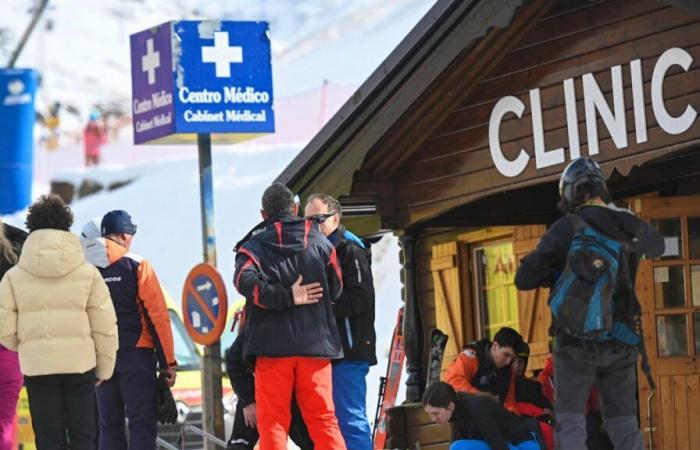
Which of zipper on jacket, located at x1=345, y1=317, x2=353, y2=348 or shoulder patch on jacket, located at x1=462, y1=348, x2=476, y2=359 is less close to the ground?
zipper on jacket, located at x1=345, y1=317, x2=353, y2=348

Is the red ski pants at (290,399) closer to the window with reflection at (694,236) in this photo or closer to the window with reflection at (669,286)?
the window with reflection at (669,286)

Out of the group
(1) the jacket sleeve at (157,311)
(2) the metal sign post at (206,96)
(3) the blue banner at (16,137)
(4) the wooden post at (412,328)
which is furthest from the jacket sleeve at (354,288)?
(3) the blue banner at (16,137)

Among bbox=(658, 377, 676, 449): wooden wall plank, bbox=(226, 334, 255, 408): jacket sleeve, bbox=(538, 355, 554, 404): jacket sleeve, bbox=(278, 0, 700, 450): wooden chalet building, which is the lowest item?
bbox=(658, 377, 676, 449): wooden wall plank

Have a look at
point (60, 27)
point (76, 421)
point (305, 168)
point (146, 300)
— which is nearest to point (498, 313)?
point (305, 168)

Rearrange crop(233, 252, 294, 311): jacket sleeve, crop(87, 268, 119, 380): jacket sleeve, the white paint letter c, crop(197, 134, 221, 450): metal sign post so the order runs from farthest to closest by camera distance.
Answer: crop(197, 134, 221, 450): metal sign post, the white paint letter c, crop(87, 268, 119, 380): jacket sleeve, crop(233, 252, 294, 311): jacket sleeve

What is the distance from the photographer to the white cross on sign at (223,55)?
49.5 ft

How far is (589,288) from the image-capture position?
836 cm

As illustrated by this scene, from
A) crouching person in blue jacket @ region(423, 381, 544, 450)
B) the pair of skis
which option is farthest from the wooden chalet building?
crouching person in blue jacket @ region(423, 381, 544, 450)

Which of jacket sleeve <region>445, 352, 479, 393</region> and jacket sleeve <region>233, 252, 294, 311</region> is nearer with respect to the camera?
jacket sleeve <region>233, 252, 294, 311</region>

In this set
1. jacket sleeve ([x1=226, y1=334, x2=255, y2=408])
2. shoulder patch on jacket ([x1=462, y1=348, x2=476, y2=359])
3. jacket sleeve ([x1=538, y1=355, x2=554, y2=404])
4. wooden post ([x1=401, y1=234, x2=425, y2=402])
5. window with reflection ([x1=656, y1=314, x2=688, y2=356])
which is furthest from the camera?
wooden post ([x1=401, y1=234, x2=425, y2=402])

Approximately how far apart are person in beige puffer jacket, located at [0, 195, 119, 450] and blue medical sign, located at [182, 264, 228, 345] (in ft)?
13.4

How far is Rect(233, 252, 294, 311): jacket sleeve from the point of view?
981cm

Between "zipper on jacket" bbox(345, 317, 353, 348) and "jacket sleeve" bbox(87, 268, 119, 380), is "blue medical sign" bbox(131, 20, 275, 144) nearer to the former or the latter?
"zipper on jacket" bbox(345, 317, 353, 348)

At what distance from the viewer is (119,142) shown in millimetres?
51812
